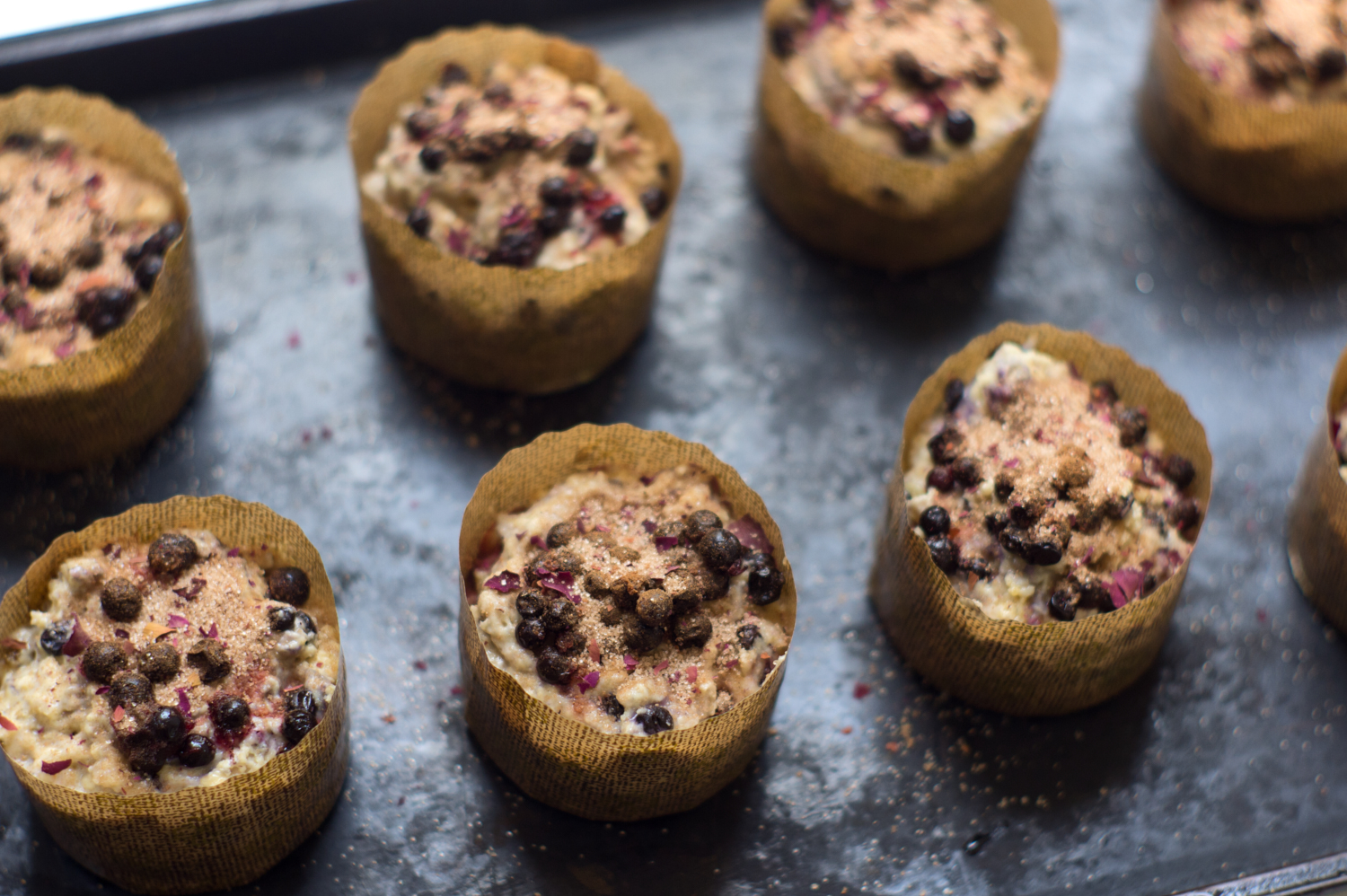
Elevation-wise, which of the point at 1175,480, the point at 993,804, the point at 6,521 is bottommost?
the point at 993,804

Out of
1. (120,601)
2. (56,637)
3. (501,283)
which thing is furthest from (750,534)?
(56,637)

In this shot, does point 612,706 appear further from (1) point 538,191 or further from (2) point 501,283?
(1) point 538,191

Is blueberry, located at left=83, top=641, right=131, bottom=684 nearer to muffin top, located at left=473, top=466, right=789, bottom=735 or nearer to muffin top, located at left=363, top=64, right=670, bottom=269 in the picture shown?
muffin top, located at left=473, top=466, right=789, bottom=735

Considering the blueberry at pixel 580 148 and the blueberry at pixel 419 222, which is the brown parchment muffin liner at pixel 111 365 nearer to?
Answer: the blueberry at pixel 419 222

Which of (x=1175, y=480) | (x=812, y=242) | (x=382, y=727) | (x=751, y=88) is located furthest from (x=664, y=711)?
(x=751, y=88)

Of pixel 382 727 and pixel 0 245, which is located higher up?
pixel 0 245

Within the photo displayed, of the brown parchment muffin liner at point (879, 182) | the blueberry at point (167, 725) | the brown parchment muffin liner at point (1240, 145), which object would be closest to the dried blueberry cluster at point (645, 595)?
the blueberry at point (167, 725)

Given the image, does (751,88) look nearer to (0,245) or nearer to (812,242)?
(812,242)

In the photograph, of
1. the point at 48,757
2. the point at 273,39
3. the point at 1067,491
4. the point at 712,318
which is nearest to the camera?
the point at 48,757
